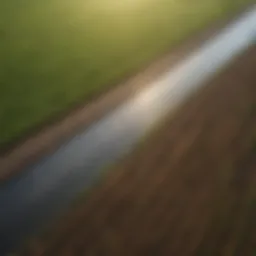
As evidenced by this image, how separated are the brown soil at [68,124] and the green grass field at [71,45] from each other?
0.11ft

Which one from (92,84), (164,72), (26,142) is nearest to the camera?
(26,142)

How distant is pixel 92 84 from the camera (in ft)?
5.48

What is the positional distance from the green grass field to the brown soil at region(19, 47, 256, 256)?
1.12ft

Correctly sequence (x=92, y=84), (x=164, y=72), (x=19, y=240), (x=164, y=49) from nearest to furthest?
(x=19, y=240)
(x=92, y=84)
(x=164, y=72)
(x=164, y=49)

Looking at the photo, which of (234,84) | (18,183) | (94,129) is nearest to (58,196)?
(18,183)

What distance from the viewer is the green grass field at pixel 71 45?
1.52 metres

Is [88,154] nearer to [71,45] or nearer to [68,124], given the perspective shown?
[68,124]

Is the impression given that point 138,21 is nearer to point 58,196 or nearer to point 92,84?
point 92,84

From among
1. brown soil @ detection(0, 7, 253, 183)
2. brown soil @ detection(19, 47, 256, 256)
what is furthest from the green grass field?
brown soil @ detection(19, 47, 256, 256)

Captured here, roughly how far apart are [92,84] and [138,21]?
23.4 inches

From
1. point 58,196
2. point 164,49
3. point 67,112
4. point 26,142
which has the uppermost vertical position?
point 164,49

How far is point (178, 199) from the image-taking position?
1.27m

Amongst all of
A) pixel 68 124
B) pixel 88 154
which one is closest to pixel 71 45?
pixel 68 124

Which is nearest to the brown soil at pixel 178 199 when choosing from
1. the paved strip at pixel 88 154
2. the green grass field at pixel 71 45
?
the paved strip at pixel 88 154
